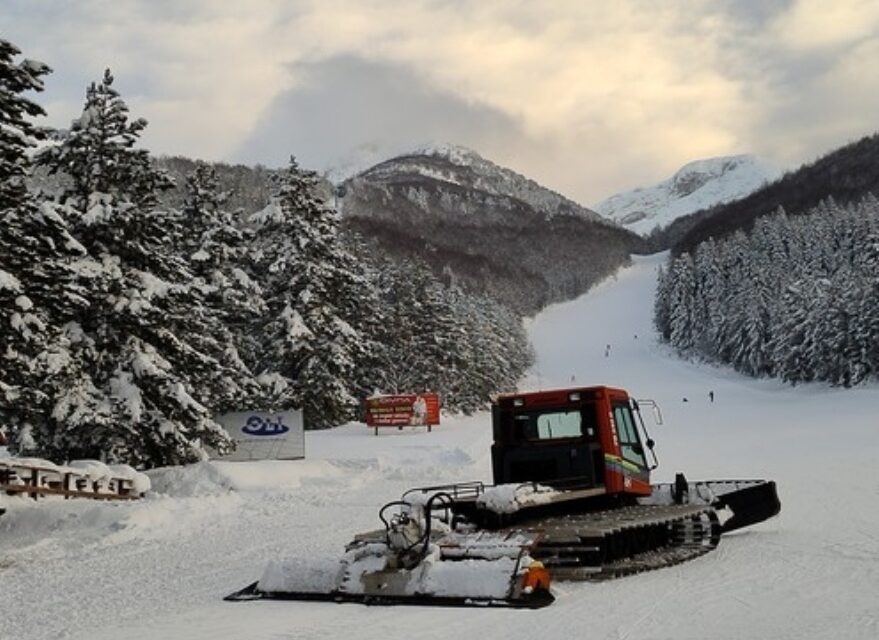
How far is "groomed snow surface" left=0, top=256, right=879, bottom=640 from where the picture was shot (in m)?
8.77

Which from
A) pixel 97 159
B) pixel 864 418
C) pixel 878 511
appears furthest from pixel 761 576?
pixel 864 418

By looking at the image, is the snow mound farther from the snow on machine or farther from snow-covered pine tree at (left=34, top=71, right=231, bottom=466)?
the snow on machine

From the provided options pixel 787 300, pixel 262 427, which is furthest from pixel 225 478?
pixel 787 300

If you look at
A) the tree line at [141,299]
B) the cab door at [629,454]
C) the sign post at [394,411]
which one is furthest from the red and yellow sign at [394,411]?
the cab door at [629,454]

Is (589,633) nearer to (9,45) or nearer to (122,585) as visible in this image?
(122,585)

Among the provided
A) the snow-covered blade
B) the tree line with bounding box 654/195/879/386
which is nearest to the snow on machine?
the snow-covered blade

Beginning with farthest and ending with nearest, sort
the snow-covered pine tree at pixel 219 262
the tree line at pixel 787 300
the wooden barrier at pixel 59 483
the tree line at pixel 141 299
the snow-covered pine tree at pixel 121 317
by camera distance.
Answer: the tree line at pixel 787 300 → the snow-covered pine tree at pixel 219 262 → the snow-covered pine tree at pixel 121 317 → the wooden barrier at pixel 59 483 → the tree line at pixel 141 299

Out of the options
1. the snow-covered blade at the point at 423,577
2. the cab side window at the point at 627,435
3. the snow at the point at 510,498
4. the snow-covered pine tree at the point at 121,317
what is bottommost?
the snow-covered blade at the point at 423,577

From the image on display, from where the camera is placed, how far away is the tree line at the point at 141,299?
1638 centimetres

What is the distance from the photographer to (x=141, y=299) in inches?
864

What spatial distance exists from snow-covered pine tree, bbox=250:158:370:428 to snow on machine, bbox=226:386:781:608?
25.5 metres

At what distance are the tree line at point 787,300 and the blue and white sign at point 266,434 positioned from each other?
177 ft

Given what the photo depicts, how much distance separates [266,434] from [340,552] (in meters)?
17.0

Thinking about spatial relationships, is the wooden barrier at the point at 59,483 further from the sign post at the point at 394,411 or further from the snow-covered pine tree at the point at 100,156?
the sign post at the point at 394,411
